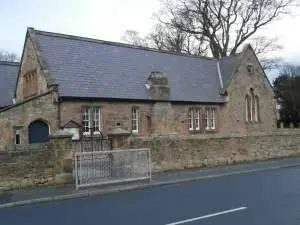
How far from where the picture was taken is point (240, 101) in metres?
37.3

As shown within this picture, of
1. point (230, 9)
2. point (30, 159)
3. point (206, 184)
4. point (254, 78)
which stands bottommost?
point (206, 184)

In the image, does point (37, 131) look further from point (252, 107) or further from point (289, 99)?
point (289, 99)

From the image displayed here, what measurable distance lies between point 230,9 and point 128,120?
2958 cm

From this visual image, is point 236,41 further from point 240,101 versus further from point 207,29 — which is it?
point 240,101

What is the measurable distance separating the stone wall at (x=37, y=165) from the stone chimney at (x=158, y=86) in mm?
14956

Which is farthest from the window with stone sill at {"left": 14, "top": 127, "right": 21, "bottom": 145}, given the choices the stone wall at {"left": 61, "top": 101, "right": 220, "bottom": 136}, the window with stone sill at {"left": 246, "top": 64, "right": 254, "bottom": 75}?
the window with stone sill at {"left": 246, "top": 64, "right": 254, "bottom": 75}

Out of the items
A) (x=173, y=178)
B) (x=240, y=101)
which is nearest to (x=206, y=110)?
(x=240, y=101)

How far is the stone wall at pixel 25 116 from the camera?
2539 cm

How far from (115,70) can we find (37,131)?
Result: 7766mm

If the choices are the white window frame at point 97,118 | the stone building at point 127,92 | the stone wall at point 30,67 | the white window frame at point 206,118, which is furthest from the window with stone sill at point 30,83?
the white window frame at point 206,118

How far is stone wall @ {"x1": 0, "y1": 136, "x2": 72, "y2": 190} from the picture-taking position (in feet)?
49.2

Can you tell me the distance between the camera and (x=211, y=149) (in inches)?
887

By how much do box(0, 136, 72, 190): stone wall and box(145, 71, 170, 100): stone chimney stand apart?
15.0 m

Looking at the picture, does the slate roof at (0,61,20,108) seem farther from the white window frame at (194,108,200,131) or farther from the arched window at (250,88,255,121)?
the arched window at (250,88,255,121)
